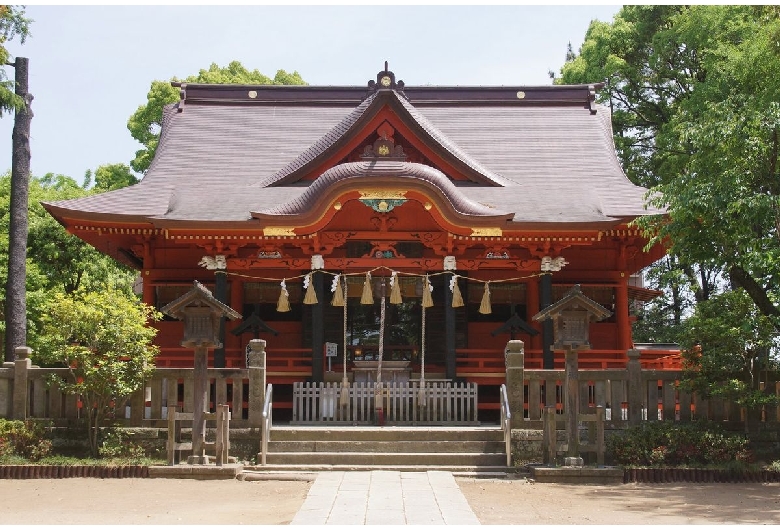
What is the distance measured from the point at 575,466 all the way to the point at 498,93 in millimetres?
14082

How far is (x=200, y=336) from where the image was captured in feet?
42.8

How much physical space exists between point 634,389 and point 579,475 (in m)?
2.36

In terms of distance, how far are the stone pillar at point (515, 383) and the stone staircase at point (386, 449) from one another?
0.38 meters

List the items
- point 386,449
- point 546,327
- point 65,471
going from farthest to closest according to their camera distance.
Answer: point 546,327 → point 386,449 → point 65,471

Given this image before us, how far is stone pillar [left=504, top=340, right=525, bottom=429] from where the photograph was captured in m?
13.9

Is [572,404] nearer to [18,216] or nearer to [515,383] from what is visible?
[515,383]

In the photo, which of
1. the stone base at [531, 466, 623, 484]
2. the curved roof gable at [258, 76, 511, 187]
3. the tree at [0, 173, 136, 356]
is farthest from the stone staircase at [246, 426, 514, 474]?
the tree at [0, 173, 136, 356]

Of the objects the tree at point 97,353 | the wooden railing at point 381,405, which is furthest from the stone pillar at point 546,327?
the tree at point 97,353

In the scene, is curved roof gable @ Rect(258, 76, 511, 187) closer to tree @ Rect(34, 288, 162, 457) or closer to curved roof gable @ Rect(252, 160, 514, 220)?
curved roof gable @ Rect(252, 160, 514, 220)

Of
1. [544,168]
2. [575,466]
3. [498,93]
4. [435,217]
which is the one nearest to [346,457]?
[575,466]

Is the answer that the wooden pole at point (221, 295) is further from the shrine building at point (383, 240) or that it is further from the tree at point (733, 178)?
the tree at point (733, 178)

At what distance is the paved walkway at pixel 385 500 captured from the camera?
8.77 m

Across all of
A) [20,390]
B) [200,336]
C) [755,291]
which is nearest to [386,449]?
[200,336]

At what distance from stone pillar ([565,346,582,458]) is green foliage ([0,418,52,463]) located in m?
8.04
